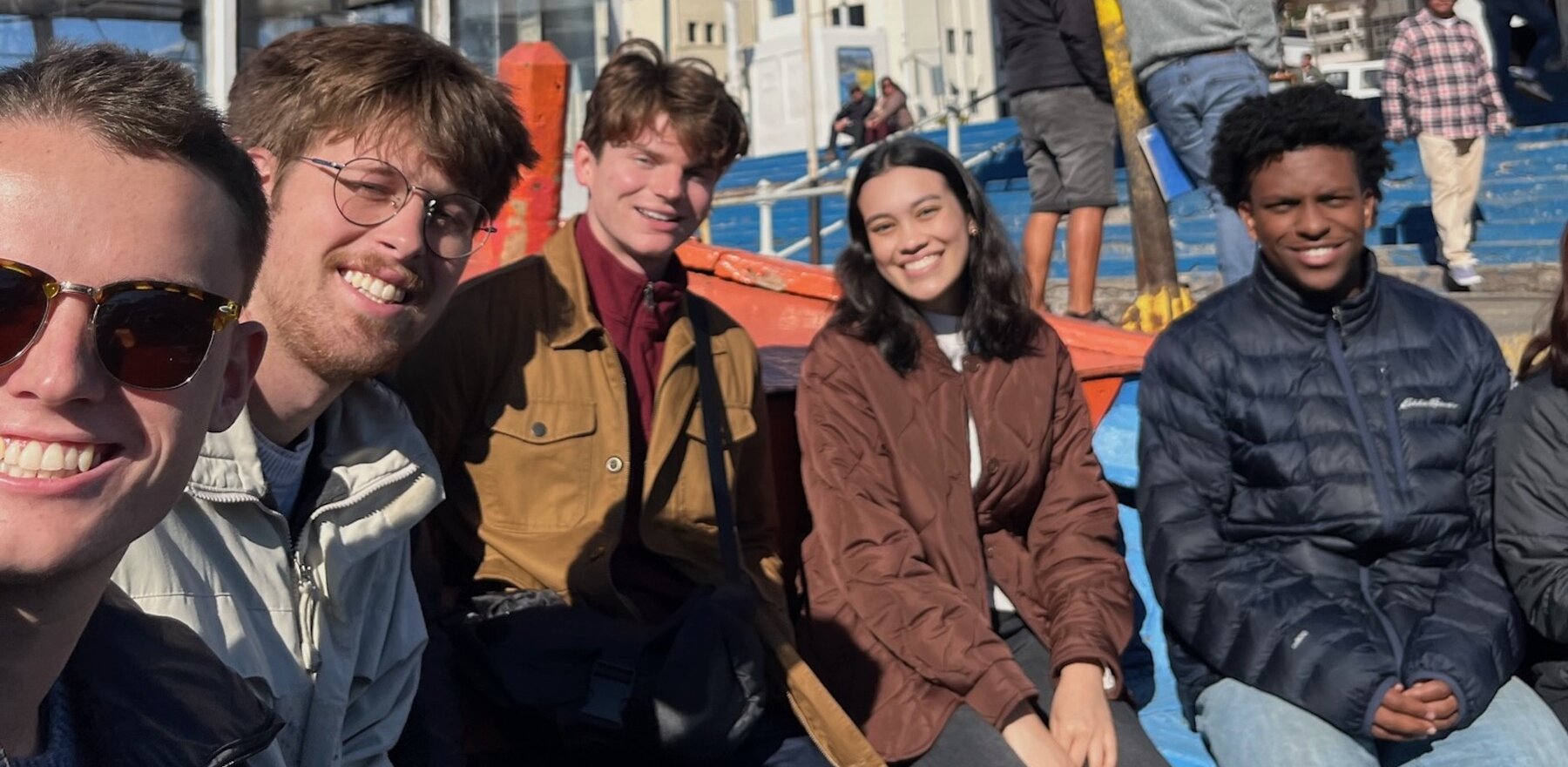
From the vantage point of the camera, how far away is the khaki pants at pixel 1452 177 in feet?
33.4

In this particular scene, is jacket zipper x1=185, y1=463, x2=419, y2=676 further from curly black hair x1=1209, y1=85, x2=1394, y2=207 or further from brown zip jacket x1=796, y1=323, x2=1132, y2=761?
curly black hair x1=1209, y1=85, x2=1394, y2=207

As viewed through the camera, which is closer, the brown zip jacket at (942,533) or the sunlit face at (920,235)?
the brown zip jacket at (942,533)

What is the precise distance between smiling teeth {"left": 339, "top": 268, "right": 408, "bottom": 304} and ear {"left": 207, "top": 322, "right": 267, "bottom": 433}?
901 mm

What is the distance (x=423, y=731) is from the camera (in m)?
2.80

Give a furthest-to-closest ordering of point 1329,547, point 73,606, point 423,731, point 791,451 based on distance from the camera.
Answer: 1. point 791,451
2. point 1329,547
3. point 423,731
4. point 73,606

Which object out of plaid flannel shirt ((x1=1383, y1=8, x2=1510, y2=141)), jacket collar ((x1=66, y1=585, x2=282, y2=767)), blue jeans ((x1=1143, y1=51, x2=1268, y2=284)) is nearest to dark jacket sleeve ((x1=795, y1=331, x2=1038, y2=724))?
jacket collar ((x1=66, y1=585, x2=282, y2=767))

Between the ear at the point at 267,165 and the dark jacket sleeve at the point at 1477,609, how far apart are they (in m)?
2.39

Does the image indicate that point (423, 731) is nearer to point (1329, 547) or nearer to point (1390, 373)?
point (1329, 547)

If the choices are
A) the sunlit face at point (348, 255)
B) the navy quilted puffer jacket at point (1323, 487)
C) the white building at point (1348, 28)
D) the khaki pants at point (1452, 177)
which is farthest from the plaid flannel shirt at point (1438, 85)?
the white building at point (1348, 28)

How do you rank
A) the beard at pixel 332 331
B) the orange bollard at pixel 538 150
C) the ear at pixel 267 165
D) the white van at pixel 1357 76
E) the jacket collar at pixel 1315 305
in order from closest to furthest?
the beard at pixel 332 331, the ear at pixel 267 165, the jacket collar at pixel 1315 305, the orange bollard at pixel 538 150, the white van at pixel 1357 76

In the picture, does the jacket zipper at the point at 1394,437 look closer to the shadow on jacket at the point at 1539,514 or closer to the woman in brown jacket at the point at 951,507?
the shadow on jacket at the point at 1539,514

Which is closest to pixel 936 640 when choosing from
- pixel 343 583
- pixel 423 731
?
pixel 423 731

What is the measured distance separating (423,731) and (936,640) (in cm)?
111

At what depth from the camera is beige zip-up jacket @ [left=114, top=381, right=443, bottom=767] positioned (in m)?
2.18
